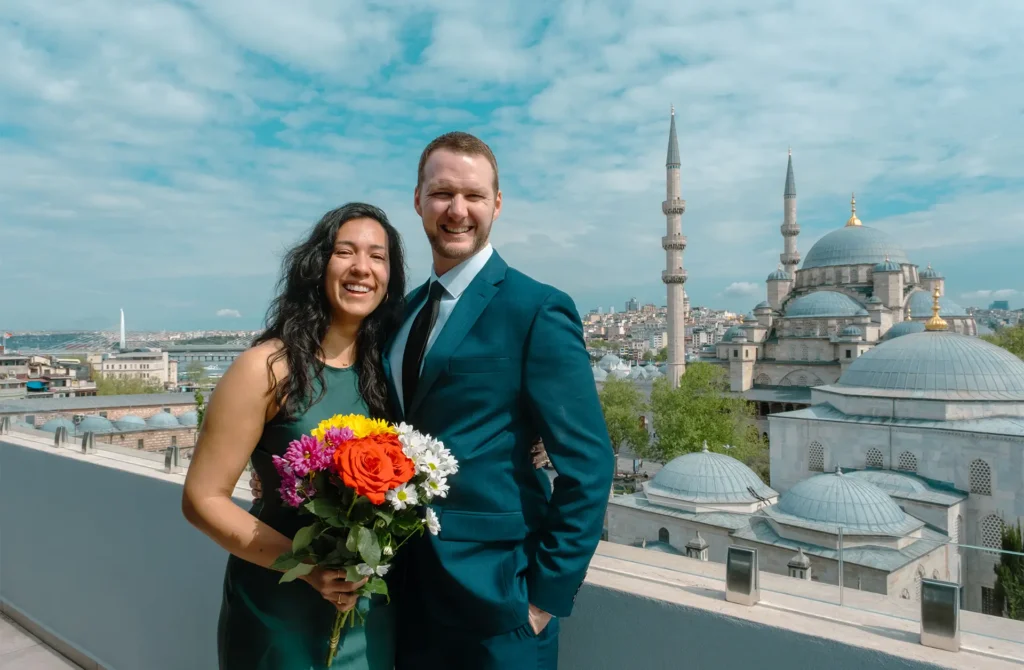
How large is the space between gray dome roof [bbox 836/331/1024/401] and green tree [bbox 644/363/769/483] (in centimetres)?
505

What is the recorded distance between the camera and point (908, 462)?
16.9 metres

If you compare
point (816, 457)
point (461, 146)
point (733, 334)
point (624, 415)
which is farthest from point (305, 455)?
point (733, 334)

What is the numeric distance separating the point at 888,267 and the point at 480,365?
38890 mm

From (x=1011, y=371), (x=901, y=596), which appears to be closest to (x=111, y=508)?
(x=901, y=596)

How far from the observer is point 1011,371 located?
60.4ft

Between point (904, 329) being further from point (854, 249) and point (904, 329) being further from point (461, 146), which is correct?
point (461, 146)

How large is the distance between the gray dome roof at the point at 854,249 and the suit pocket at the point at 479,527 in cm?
4059

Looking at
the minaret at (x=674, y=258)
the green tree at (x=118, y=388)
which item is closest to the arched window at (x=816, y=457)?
the minaret at (x=674, y=258)

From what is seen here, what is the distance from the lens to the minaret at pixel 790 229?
40562mm

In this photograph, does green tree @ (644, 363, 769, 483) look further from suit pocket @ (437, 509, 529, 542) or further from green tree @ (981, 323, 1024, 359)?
suit pocket @ (437, 509, 529, 542)

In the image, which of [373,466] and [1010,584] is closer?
[373,466]

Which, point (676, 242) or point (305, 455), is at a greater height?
point (676, 242)

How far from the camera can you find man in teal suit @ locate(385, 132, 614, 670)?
1.43 metres

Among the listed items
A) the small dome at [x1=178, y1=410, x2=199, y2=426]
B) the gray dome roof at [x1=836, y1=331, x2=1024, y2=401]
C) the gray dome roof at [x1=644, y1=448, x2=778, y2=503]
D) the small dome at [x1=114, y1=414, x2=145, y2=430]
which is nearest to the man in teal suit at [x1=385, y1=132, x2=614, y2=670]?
the gray dome roof at [x1=644, y1=448, x2=778, y2=503]
